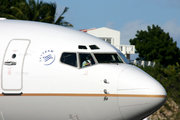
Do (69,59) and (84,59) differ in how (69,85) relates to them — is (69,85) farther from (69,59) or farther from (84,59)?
(84,59)

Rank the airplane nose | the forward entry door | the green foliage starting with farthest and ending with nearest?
1. the green foliage
2. the forward entry door
3. the airplane nose

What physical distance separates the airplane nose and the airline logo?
2.52 meters

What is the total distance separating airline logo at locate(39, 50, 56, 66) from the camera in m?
10.9

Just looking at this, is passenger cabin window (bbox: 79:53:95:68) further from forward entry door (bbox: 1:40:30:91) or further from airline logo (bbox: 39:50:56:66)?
forward entry door (bbox: 1:40:30:91)

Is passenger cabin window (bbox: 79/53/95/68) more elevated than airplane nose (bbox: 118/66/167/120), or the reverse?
passenger cabin window (bbox: 79/53/95/68)

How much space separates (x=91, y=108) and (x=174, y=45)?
239ft

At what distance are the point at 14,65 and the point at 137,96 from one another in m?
4.48

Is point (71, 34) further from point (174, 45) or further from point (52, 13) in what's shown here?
point (174, 45)

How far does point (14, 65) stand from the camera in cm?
1093

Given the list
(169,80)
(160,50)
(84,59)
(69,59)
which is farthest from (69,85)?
(160,50)

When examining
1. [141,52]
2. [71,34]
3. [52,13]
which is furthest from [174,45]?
[71,34]

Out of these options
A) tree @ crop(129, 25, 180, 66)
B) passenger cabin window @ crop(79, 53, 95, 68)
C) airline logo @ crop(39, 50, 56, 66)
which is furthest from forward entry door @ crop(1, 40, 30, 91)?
tree @ crop(129, 25, 180, 66)

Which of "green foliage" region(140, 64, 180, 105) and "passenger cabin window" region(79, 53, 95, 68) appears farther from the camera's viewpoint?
"green foliage" region(140, 64, 180, 105)

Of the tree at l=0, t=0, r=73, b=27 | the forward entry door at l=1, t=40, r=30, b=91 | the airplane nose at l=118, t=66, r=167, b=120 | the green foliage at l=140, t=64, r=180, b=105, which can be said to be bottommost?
the green foliage at l=140, t=64, r=180, b=105
